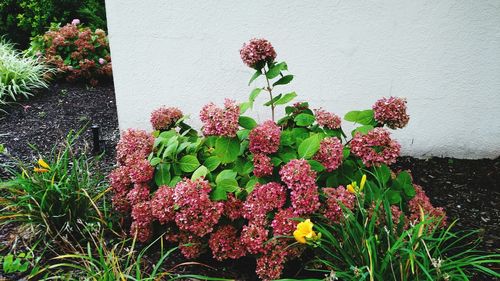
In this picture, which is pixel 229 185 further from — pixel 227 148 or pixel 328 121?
pixel 328 121

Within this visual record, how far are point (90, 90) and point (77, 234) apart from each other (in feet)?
10.4

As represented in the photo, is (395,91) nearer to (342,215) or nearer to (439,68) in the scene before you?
(439,68)

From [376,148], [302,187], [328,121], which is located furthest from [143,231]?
[376,148]

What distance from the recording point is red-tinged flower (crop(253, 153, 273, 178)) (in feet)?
7.24

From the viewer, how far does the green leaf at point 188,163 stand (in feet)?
7.93

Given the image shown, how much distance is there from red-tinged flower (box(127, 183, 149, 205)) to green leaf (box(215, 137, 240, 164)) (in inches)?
19.6

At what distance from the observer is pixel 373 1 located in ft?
10.9

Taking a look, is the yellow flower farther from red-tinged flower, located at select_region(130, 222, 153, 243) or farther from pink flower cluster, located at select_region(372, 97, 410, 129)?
red-tinged flower, located at select_region(130, 222, 153, 243)

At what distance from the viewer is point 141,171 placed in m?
2.40

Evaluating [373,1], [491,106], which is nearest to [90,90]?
[373,1]

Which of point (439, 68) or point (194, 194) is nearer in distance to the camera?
point (194, 194)

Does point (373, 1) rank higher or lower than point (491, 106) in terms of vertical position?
higher

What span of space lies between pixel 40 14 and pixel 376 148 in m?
6.58

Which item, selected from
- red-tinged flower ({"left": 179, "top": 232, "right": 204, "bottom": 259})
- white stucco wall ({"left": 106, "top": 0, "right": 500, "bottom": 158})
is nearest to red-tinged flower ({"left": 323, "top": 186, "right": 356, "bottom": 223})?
red-tinged flower ({"left": 179, "top": 232, "right": 204, "bottom": 259})
